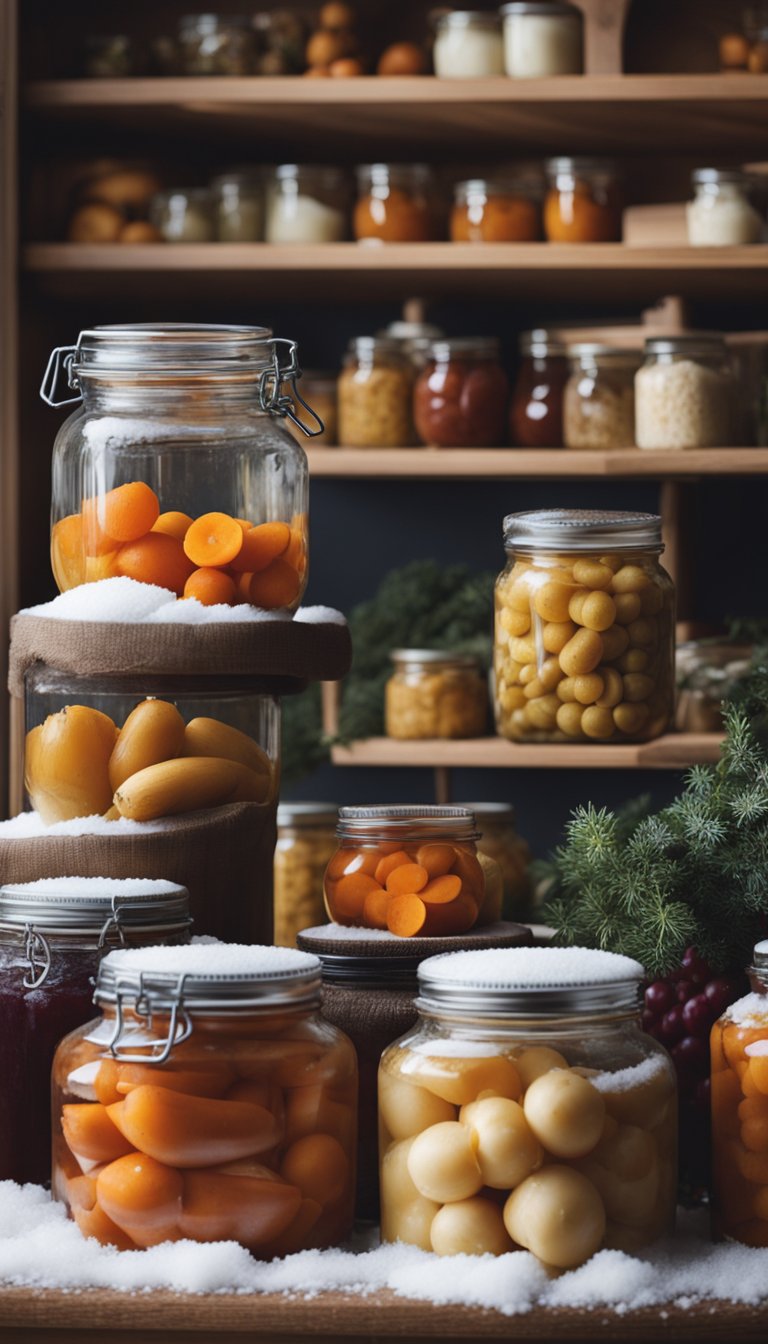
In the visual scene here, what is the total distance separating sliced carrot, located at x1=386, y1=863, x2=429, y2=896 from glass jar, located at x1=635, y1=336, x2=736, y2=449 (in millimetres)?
1249

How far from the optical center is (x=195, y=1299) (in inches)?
32.0

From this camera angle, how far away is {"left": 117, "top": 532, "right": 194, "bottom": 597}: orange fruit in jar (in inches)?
44.0

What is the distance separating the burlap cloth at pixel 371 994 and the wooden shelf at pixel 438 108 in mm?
1601

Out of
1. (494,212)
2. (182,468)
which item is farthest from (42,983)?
(494,212)

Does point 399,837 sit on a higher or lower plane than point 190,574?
lower

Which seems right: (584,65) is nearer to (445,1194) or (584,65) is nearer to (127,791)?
(127,791)

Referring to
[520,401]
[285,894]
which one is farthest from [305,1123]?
[520,401]

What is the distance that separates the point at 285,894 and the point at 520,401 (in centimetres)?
79

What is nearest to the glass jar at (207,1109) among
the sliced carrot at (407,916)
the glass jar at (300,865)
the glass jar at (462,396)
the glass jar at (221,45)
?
the sliced carrot at (407,916)

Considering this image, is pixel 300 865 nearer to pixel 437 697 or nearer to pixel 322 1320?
pixel 437 697

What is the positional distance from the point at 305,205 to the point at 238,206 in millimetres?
99

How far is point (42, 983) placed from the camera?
96 cm

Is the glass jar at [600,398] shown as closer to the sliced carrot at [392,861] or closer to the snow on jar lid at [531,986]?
the sliced carrot at [392,861]

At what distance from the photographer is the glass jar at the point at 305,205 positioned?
2.40 metres
